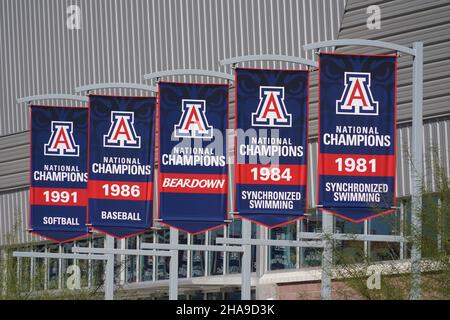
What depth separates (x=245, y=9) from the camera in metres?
54.0

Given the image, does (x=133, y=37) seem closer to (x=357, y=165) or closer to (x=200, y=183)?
(x=200, y=183)

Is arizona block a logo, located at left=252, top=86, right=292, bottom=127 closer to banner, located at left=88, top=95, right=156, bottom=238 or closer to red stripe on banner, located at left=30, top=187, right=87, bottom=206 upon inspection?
banner, located at left=88, top=95, right=156, bottom=238

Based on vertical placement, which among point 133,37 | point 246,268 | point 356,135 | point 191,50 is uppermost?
point 133,37

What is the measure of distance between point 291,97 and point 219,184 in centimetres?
302

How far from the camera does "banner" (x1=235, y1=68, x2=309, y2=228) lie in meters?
31.0

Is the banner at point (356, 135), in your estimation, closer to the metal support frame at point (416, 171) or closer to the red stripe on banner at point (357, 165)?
the red stripe on banner at point (357, 165)

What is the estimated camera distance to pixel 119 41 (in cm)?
5866

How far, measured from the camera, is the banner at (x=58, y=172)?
124 feet

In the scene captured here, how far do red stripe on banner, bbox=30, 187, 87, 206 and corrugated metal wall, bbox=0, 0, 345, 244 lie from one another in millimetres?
15449

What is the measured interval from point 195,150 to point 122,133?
2.48 m

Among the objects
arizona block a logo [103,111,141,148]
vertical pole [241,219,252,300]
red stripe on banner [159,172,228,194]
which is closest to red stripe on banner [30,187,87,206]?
arizona block a logo [103,111,141,148]

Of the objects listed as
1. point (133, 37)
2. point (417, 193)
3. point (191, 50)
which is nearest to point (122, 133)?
point (417, 193)
